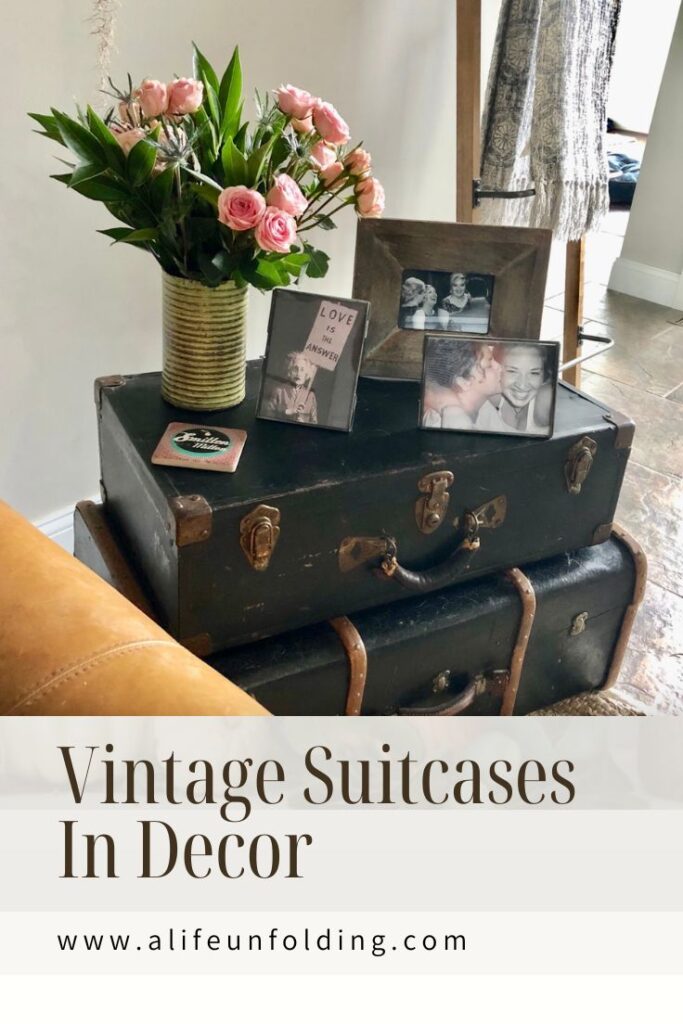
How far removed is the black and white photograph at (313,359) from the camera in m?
1.33

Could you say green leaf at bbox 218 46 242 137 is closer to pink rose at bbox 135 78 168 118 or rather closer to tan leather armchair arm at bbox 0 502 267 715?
pink rose at bbox 135 78 168 118

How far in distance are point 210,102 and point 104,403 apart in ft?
1.50

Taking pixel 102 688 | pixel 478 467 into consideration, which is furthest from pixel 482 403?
pixel 102 688

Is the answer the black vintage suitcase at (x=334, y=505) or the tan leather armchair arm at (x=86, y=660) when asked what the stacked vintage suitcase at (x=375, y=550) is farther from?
the tan leather armchair arm at (x=86, y=660)

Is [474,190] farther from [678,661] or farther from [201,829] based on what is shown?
[201,829]

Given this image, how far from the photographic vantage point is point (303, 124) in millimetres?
1264

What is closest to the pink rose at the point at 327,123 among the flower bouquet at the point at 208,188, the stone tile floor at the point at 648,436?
the flower bouquet at the point at 208,188

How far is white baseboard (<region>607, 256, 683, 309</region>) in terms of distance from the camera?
3.78 metres

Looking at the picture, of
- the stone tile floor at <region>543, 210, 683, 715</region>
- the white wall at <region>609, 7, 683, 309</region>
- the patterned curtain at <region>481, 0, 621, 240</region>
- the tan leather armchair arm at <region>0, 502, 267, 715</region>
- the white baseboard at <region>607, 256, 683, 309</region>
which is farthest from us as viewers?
the white baseboard at <region>607, 256, 683, 309</region>

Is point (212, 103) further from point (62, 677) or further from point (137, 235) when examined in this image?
point (62, 677)

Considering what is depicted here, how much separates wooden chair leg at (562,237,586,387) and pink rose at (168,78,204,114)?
1.36 meters

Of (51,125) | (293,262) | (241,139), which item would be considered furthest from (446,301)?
(51,125)

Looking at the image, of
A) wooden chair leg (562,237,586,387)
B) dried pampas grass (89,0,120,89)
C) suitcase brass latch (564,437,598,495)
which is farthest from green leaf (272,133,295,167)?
wooden chair leg (562,237,586,387)

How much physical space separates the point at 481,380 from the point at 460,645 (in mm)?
407
